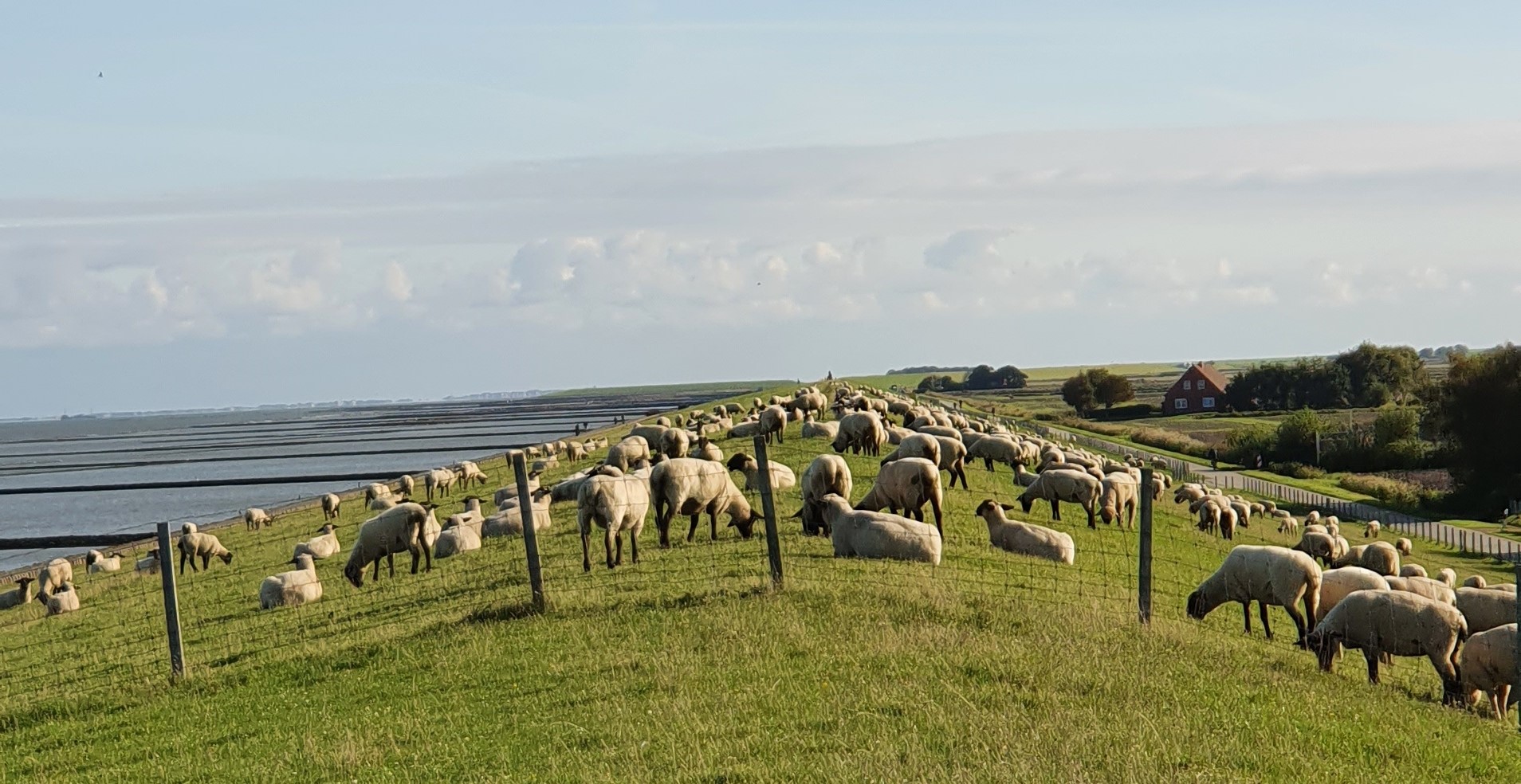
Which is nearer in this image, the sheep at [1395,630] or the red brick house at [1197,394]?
the sheep at [1395,630]

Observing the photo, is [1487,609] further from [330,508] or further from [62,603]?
[330,508]

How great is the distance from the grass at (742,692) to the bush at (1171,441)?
74.8 meters

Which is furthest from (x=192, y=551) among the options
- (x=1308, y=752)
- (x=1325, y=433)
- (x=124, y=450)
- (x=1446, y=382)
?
(x=124, y=450)

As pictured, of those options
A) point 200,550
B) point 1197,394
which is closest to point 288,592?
point 200,550

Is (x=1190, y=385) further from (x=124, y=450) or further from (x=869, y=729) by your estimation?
(x=124, y=450)

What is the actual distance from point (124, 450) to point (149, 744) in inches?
7970

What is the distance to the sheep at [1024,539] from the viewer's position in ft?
76.6

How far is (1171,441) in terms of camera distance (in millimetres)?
95875

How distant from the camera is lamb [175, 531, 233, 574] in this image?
36.9 metres

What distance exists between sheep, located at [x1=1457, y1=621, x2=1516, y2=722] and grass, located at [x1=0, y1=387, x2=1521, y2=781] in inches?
28.0

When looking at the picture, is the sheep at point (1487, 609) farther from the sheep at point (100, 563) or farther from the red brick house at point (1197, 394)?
the red brick house at point (1197, 394)

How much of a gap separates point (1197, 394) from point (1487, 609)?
128 m

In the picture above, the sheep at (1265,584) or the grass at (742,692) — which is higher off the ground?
the grass at (742,692)

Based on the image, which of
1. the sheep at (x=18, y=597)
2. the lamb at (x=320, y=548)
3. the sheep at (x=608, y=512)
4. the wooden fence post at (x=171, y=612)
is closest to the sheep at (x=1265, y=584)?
the sheep at (x=608, y=512)
